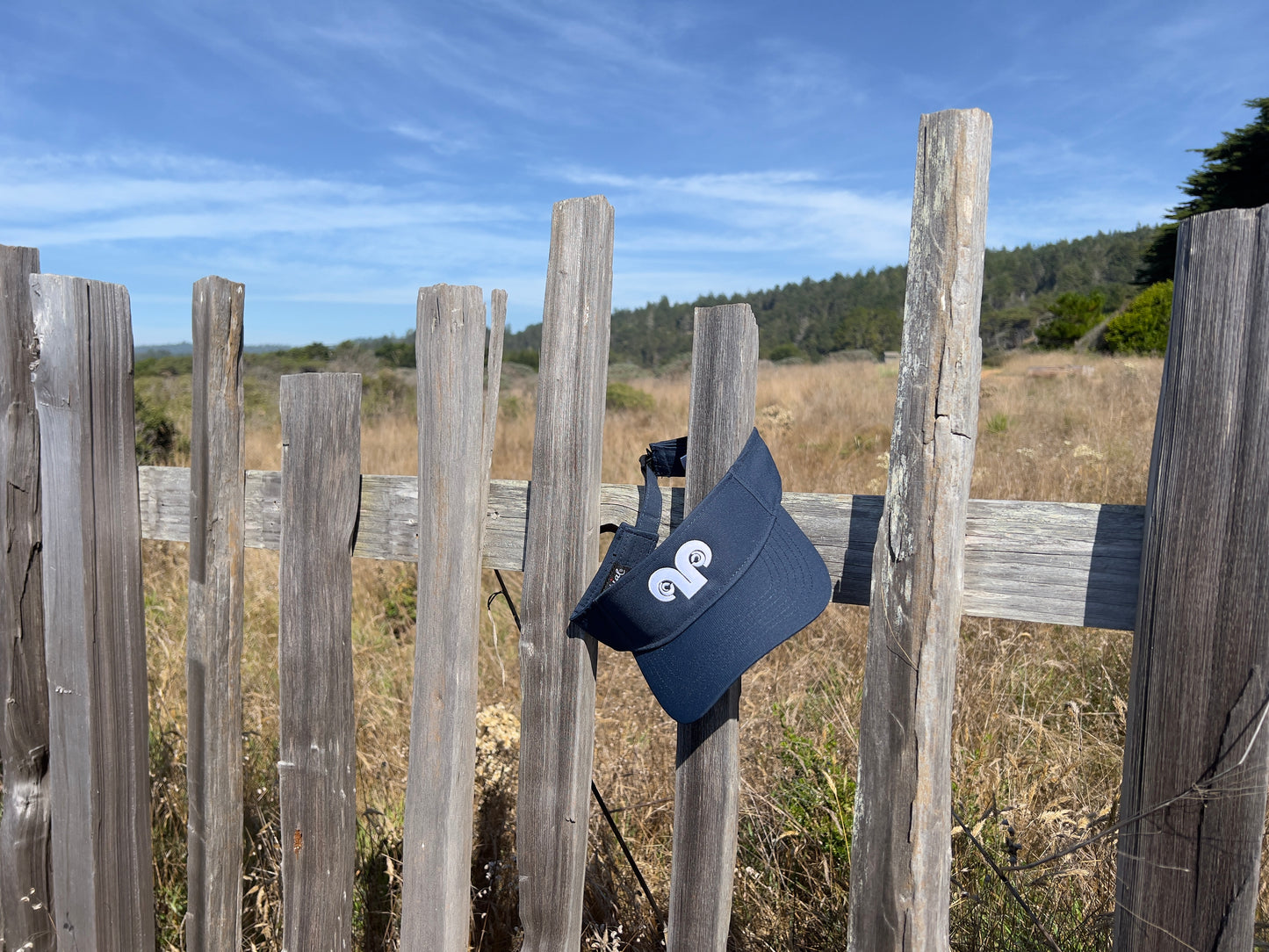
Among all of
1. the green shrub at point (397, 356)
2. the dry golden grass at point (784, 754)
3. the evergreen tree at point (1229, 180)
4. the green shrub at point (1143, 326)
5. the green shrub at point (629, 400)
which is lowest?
the dry golden grass at point (784, 754)

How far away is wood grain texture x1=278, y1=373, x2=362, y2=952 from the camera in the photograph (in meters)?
1.60

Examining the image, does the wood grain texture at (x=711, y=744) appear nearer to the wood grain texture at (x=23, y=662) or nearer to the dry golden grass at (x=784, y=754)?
the dry golden grass at (x=784, y=754)

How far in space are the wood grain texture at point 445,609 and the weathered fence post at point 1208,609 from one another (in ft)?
3.61

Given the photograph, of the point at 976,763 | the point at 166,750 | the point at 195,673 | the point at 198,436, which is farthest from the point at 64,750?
the point at 976,763

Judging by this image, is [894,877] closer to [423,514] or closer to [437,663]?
[437,663]

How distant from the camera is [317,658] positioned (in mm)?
1610

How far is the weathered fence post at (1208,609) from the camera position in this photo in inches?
38.9

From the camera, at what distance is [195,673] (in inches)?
67.6

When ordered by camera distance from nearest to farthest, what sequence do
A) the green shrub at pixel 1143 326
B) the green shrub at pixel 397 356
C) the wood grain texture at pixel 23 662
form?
the wood grain texture at pixel 23 662, the green shrub at pixel 397 356, the green shrub at pixel 1143 326

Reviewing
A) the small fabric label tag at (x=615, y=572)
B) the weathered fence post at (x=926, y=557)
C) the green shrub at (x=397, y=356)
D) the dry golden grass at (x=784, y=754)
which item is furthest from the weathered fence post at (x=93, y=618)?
the green shrub at (x=397, y=356)

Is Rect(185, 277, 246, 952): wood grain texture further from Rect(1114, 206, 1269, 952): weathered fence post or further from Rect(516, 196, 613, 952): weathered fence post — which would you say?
Rect(1114, 206, 1269, 952): weathered fence post

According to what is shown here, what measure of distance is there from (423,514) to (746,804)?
1486mm

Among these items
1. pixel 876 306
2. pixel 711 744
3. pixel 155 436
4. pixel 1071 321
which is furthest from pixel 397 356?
pixel 876 306

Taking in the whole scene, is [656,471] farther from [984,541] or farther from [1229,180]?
[1229,180]
